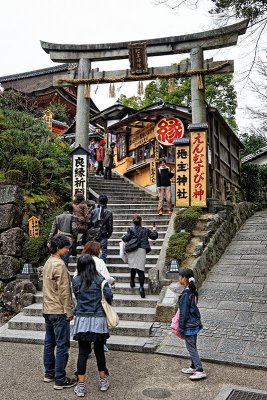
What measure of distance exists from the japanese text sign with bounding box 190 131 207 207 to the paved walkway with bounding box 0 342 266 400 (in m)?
6.60

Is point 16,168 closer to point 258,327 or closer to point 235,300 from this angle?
point 235,300

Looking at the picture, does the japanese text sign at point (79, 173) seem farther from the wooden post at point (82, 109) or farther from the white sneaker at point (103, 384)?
the white sneaker at point (103, 384)

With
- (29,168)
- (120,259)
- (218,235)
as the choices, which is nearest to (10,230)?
(29,168)

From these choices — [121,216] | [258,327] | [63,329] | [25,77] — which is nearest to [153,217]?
[121,216]

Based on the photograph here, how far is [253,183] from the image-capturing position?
2200cm

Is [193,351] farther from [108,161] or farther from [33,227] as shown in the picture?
[108,161]

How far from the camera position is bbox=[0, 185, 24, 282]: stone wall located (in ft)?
30.7

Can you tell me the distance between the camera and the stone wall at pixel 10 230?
9345mm

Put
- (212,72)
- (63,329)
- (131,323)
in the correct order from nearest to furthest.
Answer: (63,329) < (131,323) < (212,72)

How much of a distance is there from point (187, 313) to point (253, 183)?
1798 centimetres

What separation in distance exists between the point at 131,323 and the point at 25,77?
3912 cm

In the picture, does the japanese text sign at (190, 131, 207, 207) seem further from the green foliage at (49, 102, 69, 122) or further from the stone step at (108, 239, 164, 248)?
the green foliage at (49, 102, 69, 122)

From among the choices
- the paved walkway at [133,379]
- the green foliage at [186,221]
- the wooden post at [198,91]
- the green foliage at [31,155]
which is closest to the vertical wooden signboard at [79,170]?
the green foliage at [31,155]

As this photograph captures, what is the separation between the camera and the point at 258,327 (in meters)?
6.69
